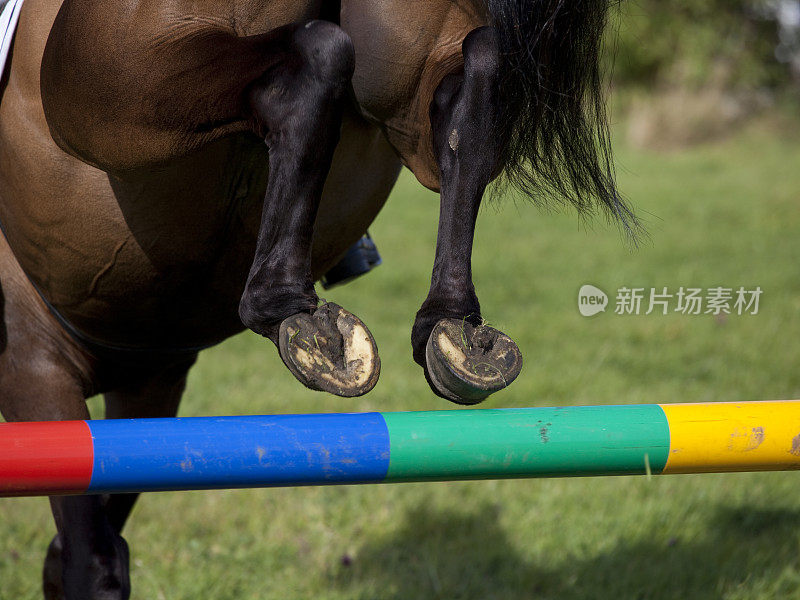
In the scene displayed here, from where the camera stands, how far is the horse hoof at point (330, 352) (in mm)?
1185

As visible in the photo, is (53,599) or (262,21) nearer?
(262,21)

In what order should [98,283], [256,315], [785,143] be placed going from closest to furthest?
1. [256,315]
2. [98,283]
3. [785,143]

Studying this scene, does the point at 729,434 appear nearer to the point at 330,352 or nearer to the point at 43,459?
the point at 330,352

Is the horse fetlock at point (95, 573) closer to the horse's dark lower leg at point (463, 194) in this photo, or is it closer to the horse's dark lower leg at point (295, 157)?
the horse's dark lower leg at point (295, 157)

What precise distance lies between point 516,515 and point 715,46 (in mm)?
10805

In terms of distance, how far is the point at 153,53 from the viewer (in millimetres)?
1314

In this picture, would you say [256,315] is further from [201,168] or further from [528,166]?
[528,166]

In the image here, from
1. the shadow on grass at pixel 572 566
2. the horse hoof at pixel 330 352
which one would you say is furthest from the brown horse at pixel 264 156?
the shadow on grass at pixel 572 566

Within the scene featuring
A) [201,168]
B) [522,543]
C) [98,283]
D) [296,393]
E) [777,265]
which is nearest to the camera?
[201,168]

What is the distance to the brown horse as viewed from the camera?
1.30 m

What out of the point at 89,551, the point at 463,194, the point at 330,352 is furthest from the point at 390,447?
the point at 89,551

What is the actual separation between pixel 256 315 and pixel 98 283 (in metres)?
0.45

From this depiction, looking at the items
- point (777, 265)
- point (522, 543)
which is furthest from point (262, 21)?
point (777, 265)

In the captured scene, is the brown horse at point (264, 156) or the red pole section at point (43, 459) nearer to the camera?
the red pole section at point (43, 459)
